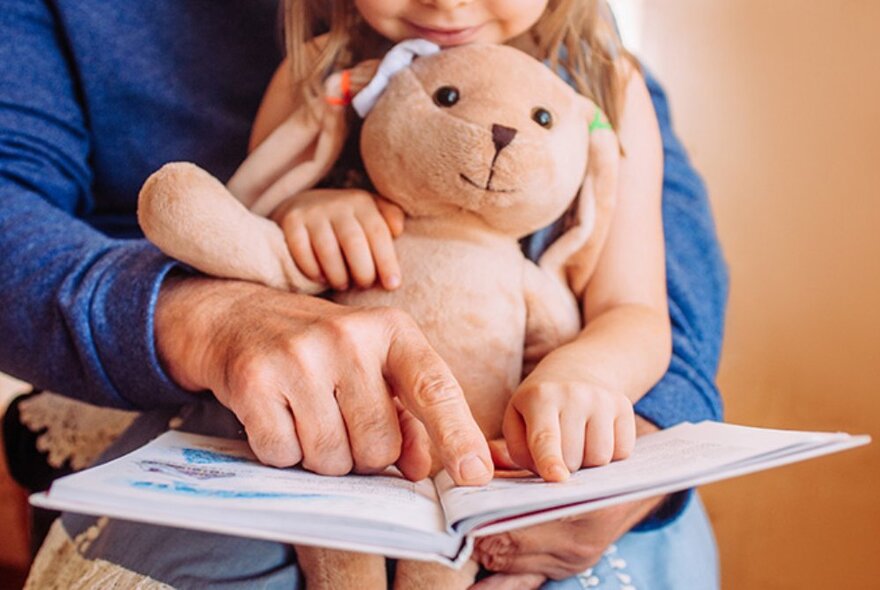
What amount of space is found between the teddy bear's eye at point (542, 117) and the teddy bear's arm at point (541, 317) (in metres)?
0.12

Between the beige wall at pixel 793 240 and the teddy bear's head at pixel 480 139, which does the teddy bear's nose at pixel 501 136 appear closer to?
the teddy bear's head at pixel 480 139

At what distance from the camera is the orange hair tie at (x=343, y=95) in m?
0.74

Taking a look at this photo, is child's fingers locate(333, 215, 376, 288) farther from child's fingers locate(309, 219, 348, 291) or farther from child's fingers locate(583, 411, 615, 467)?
child's fingers locate(583, 411, 615, 467)

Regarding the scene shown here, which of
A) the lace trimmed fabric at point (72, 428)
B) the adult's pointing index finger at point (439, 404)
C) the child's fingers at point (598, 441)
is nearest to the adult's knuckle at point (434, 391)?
the adult's pointing index finger at point (439, 404)

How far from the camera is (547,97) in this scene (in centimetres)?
69

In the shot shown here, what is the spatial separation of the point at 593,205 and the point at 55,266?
1.49 feet

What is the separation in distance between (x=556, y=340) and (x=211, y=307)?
A: 280mm

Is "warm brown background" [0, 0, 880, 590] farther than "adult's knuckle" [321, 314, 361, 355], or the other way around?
"warm brown background" [0, 0, 880, 590]

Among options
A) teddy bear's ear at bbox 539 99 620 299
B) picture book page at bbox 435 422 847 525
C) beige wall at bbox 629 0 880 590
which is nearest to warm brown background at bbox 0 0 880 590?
beige wall at bbox 629 0 880 590

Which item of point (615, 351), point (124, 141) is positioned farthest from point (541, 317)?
point (124, 141)

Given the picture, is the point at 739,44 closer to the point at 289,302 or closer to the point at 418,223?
the point at 418,223

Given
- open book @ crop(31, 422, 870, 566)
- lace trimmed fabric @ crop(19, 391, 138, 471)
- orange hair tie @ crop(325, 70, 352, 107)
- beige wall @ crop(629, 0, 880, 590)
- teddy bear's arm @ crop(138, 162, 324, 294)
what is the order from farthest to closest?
1. beige wall @ crop(629, 0, 880, 590)
2. lace trimmed fabric @ crop(19, 391, 138, 471)
3. orange hair tie @ crop(325, 70, 352, 107)
4. teddy bear's arm @ crop(138, 162, 324, 294)
5. open book @ crop(31, 422, 870, 566)

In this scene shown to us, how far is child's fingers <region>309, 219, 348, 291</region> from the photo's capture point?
698 millimetres

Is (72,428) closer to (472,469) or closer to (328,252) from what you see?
(328,252)
